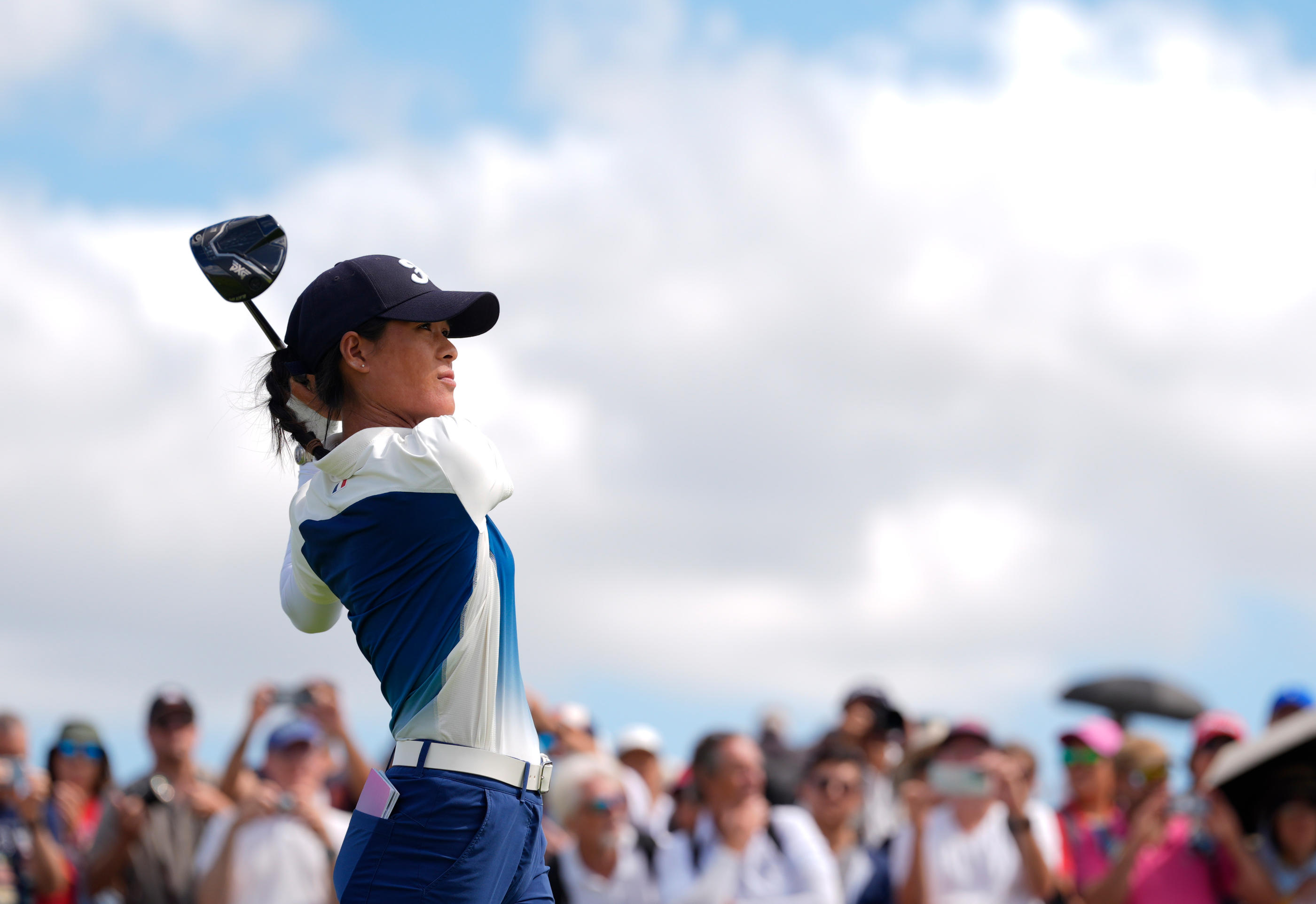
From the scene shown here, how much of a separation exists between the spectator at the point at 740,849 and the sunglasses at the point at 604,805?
0.35 meters

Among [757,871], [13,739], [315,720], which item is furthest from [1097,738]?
[13,739]

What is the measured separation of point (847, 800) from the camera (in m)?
8.16

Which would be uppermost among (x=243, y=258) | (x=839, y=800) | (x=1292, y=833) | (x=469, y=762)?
(x=243, y=258)

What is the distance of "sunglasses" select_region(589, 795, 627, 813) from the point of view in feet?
25.6

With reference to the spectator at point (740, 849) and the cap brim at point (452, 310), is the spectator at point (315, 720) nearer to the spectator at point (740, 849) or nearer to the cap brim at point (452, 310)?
the spectator at point (740, 849)

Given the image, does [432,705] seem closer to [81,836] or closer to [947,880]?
[947,880]

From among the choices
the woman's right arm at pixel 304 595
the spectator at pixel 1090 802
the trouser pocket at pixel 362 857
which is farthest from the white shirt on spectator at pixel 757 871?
the trouser pocket at pixel 362 857

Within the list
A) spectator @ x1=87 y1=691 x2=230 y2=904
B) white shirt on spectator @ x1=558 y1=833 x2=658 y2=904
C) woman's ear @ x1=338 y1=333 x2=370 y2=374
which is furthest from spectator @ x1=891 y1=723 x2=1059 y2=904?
woman's ear @ x1=338 y1=333 x2=370 y2=374

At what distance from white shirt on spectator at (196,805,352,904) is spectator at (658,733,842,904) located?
5.64 ft

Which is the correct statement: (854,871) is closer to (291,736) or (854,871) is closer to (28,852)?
(291,736)

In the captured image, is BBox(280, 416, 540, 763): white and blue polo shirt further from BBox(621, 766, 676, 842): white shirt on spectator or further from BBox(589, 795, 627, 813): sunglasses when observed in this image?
BBox(621, 766, 676, 842): white shirt on spectator

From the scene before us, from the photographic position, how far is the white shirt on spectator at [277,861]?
7.50m

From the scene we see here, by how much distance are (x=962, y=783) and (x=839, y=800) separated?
0.81m

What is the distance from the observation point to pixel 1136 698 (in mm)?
12242
